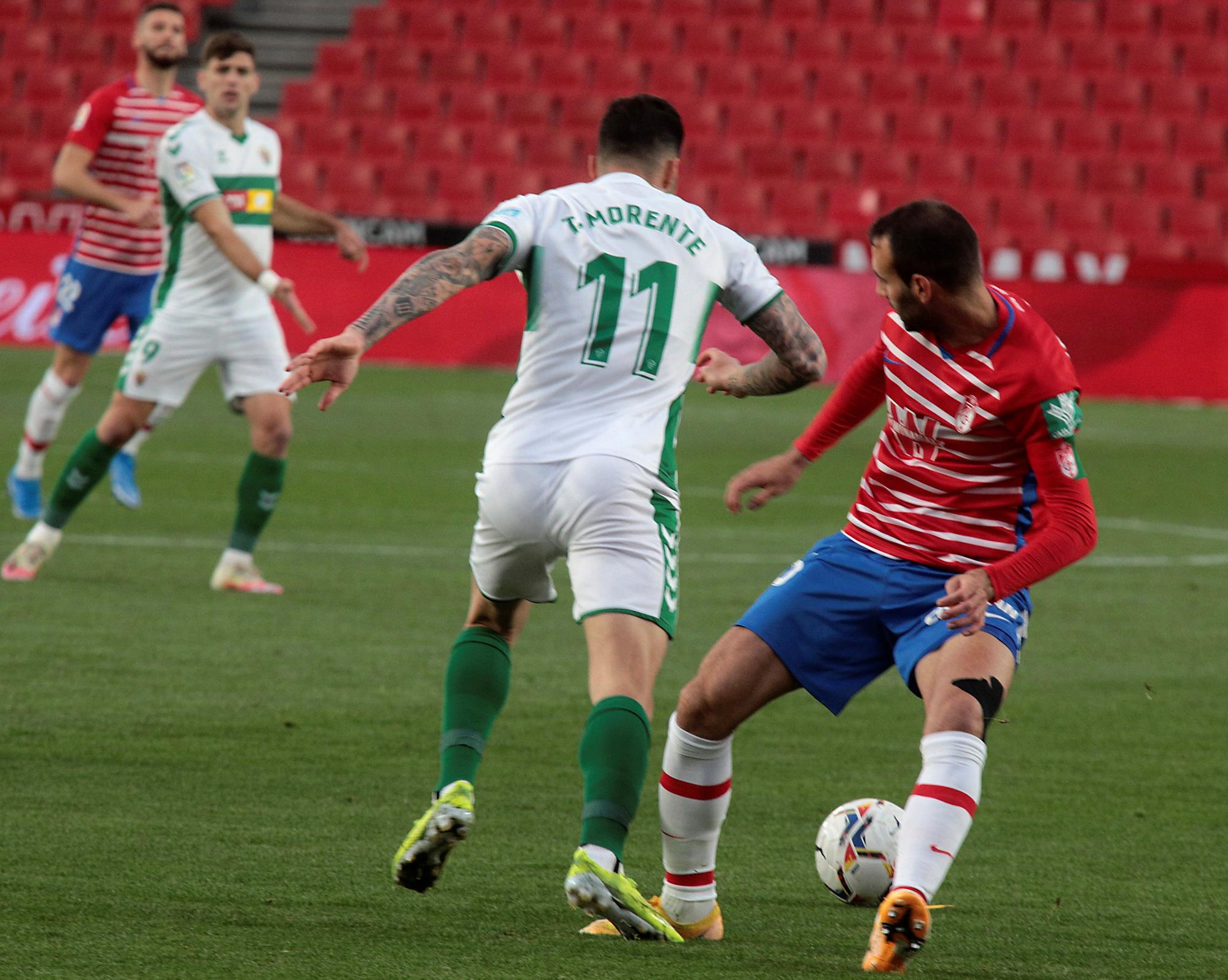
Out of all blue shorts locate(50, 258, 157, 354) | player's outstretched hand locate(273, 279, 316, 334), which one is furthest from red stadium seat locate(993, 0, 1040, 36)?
player's outstretched hand locate(273, 279, 316, 334)

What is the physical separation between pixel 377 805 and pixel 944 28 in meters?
21.7

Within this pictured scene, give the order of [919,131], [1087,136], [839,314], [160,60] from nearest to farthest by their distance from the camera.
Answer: [160,60], [839,314], [1087,136], [919,131]

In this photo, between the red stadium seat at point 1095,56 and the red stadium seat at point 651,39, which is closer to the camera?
the red stadium seat at point 1095,56

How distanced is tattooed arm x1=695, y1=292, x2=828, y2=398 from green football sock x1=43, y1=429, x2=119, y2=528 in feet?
14.6

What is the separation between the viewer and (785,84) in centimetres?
2467

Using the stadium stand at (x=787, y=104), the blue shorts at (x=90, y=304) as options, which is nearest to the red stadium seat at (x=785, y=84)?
the stadium stand at (x=787, y=104)

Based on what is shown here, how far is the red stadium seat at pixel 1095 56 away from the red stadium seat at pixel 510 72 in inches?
272

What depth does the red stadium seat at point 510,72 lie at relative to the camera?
25.0m

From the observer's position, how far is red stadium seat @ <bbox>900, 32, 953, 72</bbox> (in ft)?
80.6

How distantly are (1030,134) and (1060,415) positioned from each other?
21.0m

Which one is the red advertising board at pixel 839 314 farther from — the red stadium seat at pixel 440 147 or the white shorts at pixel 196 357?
the white shorts at pixel 196 357

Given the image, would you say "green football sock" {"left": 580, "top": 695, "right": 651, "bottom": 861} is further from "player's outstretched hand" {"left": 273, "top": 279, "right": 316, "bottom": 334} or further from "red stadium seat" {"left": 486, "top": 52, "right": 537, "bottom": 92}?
"red stadium seat" {"left": 486, "top": 52, "right": 537, "bottom": 92}

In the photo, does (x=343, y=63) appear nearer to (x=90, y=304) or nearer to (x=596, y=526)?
(x=90, y=304)

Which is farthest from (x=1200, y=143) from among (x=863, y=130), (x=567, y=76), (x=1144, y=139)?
(x=567, y=76)
